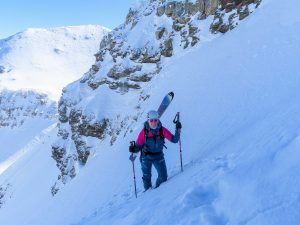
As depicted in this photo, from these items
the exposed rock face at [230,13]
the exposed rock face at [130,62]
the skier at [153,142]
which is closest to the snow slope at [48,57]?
the exposed rock face at [130,62]

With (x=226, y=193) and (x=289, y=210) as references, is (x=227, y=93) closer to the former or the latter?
(x=226, y=193)

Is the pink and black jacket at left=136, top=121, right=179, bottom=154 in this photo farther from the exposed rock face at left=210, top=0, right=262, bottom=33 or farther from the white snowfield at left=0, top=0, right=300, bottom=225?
the exposed rock face at left=210, top=0, right=262, bottom=33

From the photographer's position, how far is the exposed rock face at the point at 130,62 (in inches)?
1078

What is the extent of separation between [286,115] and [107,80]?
84.1ft

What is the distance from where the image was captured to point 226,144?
341 inches

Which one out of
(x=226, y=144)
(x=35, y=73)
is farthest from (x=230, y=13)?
(x=35, y=73)

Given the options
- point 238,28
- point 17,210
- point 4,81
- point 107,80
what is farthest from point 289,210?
point 4,81

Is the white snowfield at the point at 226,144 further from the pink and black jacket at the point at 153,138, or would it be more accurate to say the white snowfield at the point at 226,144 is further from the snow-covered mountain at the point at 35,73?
the snow-covered mountain at the point at 35,73

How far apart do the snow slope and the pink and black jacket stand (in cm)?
8702

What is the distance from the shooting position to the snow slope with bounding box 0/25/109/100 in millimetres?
105338

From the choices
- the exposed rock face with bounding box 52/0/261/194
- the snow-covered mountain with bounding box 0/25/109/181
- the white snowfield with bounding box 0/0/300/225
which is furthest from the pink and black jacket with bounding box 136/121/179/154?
the snow-covered mountain with bounding box 0/25/109/181

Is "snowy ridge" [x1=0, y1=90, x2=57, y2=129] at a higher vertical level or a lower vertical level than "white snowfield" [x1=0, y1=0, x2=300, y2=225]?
higher

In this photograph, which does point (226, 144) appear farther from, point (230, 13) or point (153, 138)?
point (230, 13)

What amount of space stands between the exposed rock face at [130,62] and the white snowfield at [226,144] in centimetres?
132
